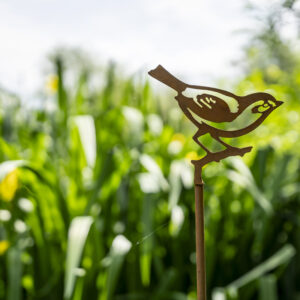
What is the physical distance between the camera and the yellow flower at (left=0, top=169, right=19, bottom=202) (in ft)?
3.66

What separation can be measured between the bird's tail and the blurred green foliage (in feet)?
1.82

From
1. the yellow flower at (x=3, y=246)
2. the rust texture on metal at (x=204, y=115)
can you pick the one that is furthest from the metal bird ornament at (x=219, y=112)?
the yellow flower at (x=3, y=246)

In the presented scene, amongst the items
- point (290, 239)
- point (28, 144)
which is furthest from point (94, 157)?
point (290, 239)

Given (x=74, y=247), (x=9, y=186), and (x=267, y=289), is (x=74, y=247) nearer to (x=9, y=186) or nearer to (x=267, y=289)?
(x=9, y=186)

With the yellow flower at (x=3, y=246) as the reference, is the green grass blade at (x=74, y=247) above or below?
above

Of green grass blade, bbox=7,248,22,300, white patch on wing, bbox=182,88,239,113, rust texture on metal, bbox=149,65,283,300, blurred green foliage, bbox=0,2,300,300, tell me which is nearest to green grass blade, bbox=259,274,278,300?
blurred green foliage, bbox=0,2,300,300

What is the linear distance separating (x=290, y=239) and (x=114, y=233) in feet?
1.99

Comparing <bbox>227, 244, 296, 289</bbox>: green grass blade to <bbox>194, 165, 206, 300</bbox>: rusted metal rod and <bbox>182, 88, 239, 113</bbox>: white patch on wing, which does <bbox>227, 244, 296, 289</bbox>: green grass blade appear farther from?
<bbox>194, 165, 206, 300</bbox>: rusted metal rod

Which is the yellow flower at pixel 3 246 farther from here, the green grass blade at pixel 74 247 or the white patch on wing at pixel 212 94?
the white patch on wing at pixel 212 94

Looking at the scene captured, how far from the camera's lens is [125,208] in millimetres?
1198

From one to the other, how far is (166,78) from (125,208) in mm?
764

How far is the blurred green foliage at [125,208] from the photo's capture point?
3.60ft

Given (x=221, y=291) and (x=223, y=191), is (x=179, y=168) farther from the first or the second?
(x=221, y=291)

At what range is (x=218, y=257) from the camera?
134 cm
